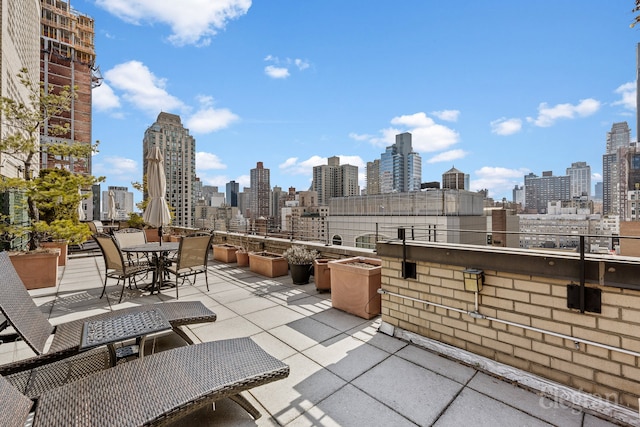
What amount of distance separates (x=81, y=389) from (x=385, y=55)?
17.8 meters

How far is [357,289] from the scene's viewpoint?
3.77 m

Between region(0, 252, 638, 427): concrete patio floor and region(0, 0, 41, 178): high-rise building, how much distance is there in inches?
371

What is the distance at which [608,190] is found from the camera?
70875 mm

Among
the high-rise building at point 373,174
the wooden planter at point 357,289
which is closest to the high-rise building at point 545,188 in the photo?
the high-rise building at point 373,174

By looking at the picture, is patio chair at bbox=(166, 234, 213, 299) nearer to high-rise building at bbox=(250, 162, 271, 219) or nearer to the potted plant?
the potted plant

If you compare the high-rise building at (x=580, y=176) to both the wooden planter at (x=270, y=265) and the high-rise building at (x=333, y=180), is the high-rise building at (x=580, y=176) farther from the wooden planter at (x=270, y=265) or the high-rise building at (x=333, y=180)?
the wooden planter at (x=270, y=265)

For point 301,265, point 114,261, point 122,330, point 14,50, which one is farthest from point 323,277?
point 14,50

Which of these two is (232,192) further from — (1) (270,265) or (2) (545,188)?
(1) (270,265)

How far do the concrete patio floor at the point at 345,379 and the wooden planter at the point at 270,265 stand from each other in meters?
1.55

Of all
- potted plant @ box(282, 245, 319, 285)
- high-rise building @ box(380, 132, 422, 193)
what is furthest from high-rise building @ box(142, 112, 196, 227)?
potted plant @ box(282, 245, 319, 285)

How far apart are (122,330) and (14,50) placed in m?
18.5

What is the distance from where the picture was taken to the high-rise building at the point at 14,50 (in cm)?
1032

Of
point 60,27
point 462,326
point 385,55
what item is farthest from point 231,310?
point 60,27

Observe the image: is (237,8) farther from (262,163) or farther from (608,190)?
(262,163)
